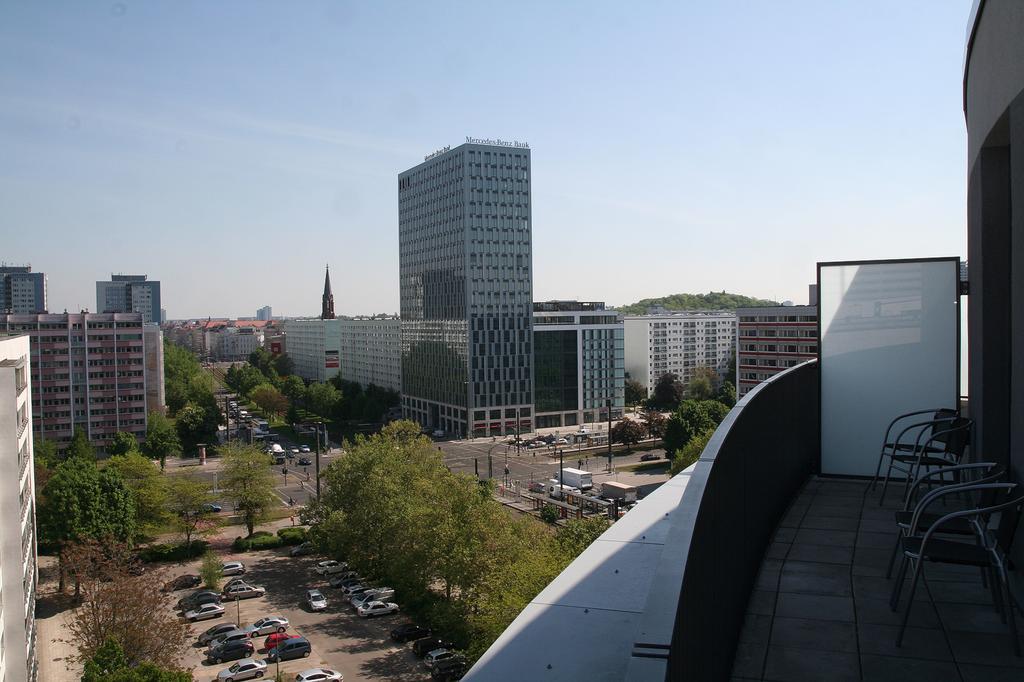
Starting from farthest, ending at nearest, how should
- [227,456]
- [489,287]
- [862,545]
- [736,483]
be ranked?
[489,287], [227,456], [862,545], [736,483]

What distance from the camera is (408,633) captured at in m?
22.6

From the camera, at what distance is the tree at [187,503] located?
106 ft

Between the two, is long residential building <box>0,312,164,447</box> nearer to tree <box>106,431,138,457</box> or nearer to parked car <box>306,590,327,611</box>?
tree <box>106,431,138,457</box>

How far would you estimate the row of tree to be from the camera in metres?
20.9

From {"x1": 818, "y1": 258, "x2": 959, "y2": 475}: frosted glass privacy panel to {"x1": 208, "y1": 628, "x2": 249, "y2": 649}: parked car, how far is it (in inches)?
771

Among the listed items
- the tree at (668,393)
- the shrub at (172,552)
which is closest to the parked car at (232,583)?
the shrub at (172,552)

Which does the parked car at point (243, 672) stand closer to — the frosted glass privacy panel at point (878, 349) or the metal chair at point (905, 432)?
the frosted glass privacy panel at point (878, 349)

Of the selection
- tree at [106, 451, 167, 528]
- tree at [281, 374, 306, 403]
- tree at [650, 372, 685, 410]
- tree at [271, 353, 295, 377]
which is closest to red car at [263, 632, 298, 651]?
tree at [106, 451, 167, 528]

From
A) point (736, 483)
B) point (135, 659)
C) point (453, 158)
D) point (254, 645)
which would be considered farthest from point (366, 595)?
point (453, 158)

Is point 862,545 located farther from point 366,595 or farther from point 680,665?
point 366,595

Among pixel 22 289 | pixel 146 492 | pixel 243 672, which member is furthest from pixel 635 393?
pixel 22 289

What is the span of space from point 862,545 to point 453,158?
6301cm

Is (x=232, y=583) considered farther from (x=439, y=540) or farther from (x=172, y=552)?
(x=439, y=540)

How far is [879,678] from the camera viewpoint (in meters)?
3.48
